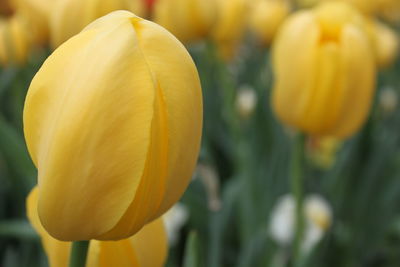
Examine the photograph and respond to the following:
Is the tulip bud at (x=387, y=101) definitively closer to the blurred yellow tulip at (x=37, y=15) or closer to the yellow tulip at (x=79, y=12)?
the blurred yellow tulip at (x=37, y=15)

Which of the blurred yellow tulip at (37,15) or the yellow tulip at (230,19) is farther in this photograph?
the yellow tulip at (230,19)

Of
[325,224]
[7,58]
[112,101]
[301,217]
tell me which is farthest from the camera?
[7,58]

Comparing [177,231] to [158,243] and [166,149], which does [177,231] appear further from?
[166,149]

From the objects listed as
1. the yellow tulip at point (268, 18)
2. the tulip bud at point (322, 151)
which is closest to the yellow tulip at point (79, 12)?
the tulip bud at point (322, 151)

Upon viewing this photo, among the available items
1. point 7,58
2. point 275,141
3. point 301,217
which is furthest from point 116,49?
point 275,141

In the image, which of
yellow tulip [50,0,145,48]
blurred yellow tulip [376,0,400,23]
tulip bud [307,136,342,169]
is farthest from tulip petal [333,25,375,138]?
blurred yellow tulip [376,0,400,23]

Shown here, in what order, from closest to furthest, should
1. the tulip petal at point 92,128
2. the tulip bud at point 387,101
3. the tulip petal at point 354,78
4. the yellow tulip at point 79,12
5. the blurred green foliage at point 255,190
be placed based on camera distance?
the tulip petal at point 92,128 < the tulip petal at point 354,78 < the yellow tulip at point 79,12 < the blurred green foliage at point 255,190 < the tulip bud at point 387,101
